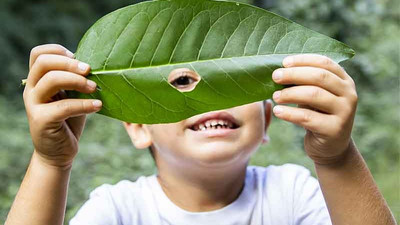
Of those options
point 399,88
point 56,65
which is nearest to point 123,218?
point 56,65

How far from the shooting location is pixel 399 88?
6.41 meters

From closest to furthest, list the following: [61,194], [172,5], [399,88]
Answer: [172,5] < [61,194] < [399,88]

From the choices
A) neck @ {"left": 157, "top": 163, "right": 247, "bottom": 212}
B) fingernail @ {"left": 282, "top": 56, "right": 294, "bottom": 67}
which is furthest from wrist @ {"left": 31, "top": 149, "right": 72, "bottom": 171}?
fingernail @ {"left": 282, "top": 56, "right": 294, "bottom": 67}

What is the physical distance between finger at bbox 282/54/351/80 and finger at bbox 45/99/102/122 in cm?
30

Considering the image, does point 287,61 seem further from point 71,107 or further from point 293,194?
point 293,194

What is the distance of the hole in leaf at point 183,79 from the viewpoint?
91 centimetres

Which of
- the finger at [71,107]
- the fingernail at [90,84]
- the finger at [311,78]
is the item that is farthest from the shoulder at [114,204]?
the finger at [311,78]

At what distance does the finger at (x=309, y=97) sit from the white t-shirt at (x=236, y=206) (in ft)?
1.86

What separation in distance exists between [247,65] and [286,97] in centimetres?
9

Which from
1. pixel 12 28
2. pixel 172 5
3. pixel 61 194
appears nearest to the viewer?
pixel 172 5

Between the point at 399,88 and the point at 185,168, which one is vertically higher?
the point at 185,168

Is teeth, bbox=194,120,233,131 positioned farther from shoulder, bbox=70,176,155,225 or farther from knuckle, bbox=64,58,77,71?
knuckle, bbox=64,58,77,71

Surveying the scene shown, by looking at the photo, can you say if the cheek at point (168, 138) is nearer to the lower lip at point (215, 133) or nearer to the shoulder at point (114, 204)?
the lower lip at point (215, 133)

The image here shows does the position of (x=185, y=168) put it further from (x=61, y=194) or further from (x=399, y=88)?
(x=399, y=88)
